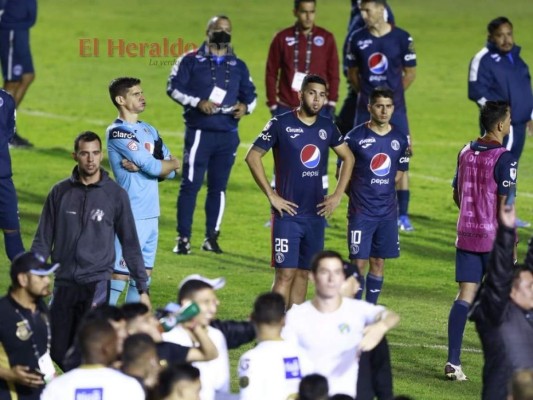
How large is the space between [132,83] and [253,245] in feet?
17.5

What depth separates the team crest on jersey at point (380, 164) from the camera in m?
13.0

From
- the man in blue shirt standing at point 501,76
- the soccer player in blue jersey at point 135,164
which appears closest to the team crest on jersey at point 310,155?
the soccer player in blue jersey at point 135,164

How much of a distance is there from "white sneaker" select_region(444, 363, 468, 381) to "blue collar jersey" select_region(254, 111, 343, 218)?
189 centimetres

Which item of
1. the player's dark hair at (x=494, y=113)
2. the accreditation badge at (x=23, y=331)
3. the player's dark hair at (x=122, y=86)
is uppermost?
the player's dark hair at (x=122, y=86)

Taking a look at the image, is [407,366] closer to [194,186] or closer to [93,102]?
[194,186]

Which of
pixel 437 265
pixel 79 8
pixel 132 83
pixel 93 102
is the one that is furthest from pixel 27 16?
pixel 79 8

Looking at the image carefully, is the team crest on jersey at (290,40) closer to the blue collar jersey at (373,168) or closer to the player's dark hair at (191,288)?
the blue collar jersey at (373,168)

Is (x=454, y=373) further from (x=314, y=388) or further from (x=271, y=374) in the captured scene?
(x=314, y=388)

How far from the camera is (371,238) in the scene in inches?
514

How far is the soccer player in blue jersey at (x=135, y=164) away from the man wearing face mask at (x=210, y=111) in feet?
12.2

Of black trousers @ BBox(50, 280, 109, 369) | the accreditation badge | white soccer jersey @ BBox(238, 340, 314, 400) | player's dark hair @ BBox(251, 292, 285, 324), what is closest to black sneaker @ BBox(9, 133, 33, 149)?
black trousers @ BBox(50, 280, 109, 369)

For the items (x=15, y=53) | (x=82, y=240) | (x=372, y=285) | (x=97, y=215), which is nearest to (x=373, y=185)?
(x=372, y=285)

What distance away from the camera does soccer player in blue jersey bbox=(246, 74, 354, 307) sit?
12.7m

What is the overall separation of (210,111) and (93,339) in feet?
26.7
